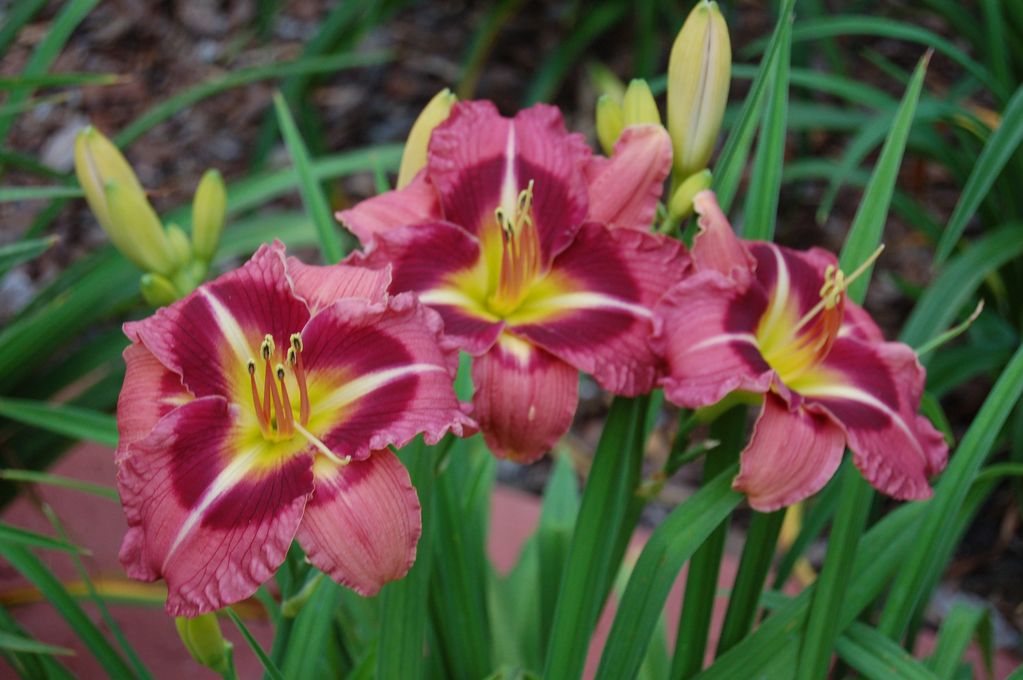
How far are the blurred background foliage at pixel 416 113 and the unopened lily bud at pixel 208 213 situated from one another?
0.54 ft

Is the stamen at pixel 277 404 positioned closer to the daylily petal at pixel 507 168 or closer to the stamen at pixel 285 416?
the stamen at pixel 285 416

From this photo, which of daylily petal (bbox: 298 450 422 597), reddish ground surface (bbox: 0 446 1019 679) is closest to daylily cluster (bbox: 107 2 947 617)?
daylily petal (bbox: 298 450 422 597)

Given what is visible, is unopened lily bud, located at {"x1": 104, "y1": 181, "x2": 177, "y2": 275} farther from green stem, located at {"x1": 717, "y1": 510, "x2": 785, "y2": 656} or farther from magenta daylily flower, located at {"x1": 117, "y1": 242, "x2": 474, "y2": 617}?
green stem, located at {"x1": 717, "y1": 510, "x2": 785, "y2": 656}

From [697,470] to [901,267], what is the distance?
0.55 meters

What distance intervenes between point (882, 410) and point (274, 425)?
1.28 feet

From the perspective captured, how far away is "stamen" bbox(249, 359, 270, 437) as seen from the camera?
633 mm

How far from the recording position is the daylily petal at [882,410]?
0.68 m

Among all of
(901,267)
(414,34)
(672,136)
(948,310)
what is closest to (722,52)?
(672,136)

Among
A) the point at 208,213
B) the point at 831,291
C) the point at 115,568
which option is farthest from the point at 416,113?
the point at 831,291

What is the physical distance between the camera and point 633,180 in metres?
0.73

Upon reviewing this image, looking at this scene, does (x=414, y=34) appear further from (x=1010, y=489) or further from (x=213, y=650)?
(x=213, y=650)

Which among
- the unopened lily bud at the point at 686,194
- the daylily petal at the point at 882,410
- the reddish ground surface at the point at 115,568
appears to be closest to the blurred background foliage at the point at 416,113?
the reddish ground surface at the point at 115,568

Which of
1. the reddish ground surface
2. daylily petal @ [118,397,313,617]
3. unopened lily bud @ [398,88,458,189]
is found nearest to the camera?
daylily petal @ [118,397,313,617]

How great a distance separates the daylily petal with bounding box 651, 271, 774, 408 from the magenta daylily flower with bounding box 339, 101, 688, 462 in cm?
2
